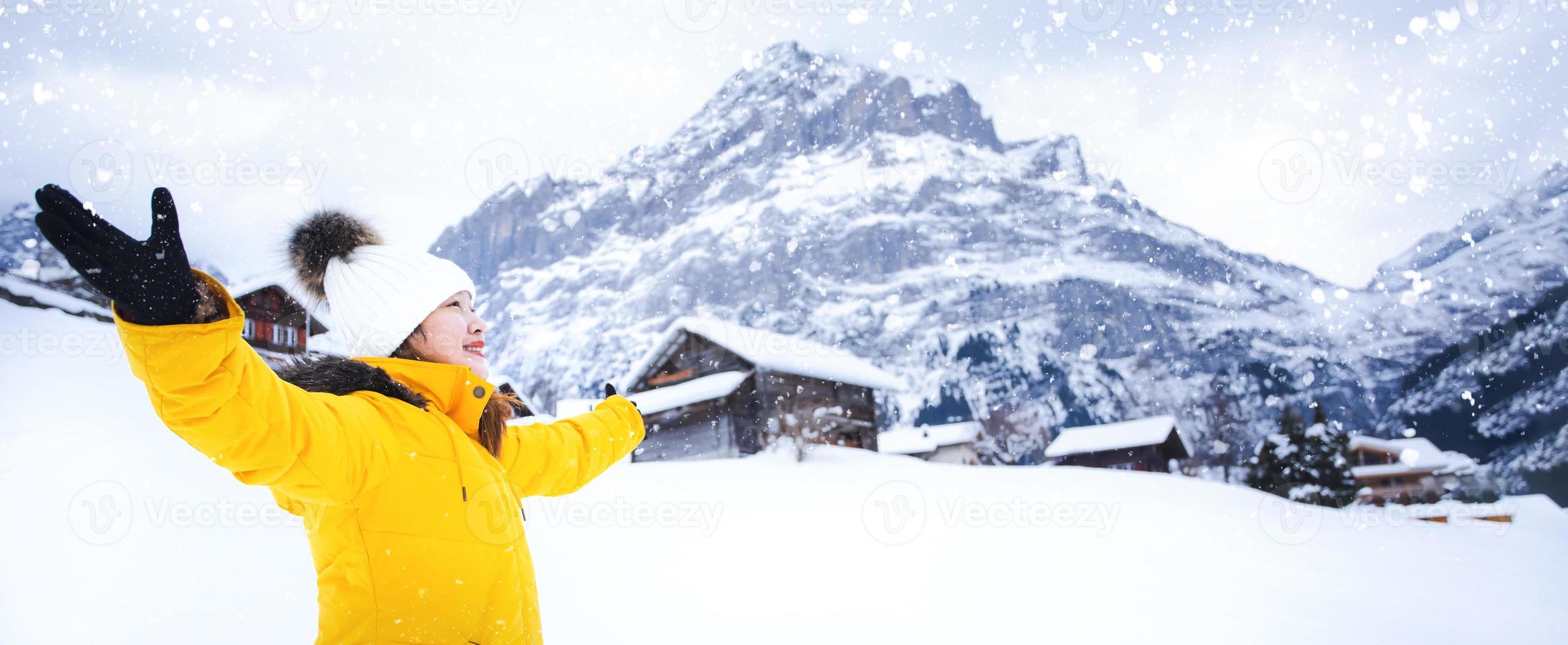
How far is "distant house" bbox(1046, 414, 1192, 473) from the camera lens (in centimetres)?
3328

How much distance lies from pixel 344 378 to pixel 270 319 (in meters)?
14.6

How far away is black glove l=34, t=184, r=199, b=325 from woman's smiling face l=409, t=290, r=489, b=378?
107 cm

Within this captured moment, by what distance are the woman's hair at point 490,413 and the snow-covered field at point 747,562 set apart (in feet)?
11.9

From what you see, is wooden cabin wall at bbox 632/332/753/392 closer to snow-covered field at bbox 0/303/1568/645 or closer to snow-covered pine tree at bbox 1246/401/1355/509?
snow-covered field at bbox 0/303/1568/645

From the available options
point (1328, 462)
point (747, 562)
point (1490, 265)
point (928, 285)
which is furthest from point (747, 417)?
point (1490, 265)

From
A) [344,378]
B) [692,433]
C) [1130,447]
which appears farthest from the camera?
[1130,447]

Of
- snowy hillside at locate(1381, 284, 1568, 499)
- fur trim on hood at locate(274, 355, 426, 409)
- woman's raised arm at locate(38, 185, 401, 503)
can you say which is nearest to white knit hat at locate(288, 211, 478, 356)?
fur trim on hood at locate(274, 355, 426, 409)

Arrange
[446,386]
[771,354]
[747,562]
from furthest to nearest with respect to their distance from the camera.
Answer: [771,354], [747,562], [446,386]

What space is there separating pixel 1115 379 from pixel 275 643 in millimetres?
140996

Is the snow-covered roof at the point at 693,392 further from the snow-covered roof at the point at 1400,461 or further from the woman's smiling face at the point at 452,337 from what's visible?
the snow-covered roof at the point at 1400,461

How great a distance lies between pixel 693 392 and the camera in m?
19.0

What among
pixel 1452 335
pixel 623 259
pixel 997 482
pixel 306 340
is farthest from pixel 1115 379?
pixel 306 340

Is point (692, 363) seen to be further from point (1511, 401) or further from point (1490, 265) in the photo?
point (1490, 265)

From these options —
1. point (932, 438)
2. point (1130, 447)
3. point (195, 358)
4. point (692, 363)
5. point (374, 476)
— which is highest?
point (692, 363)
